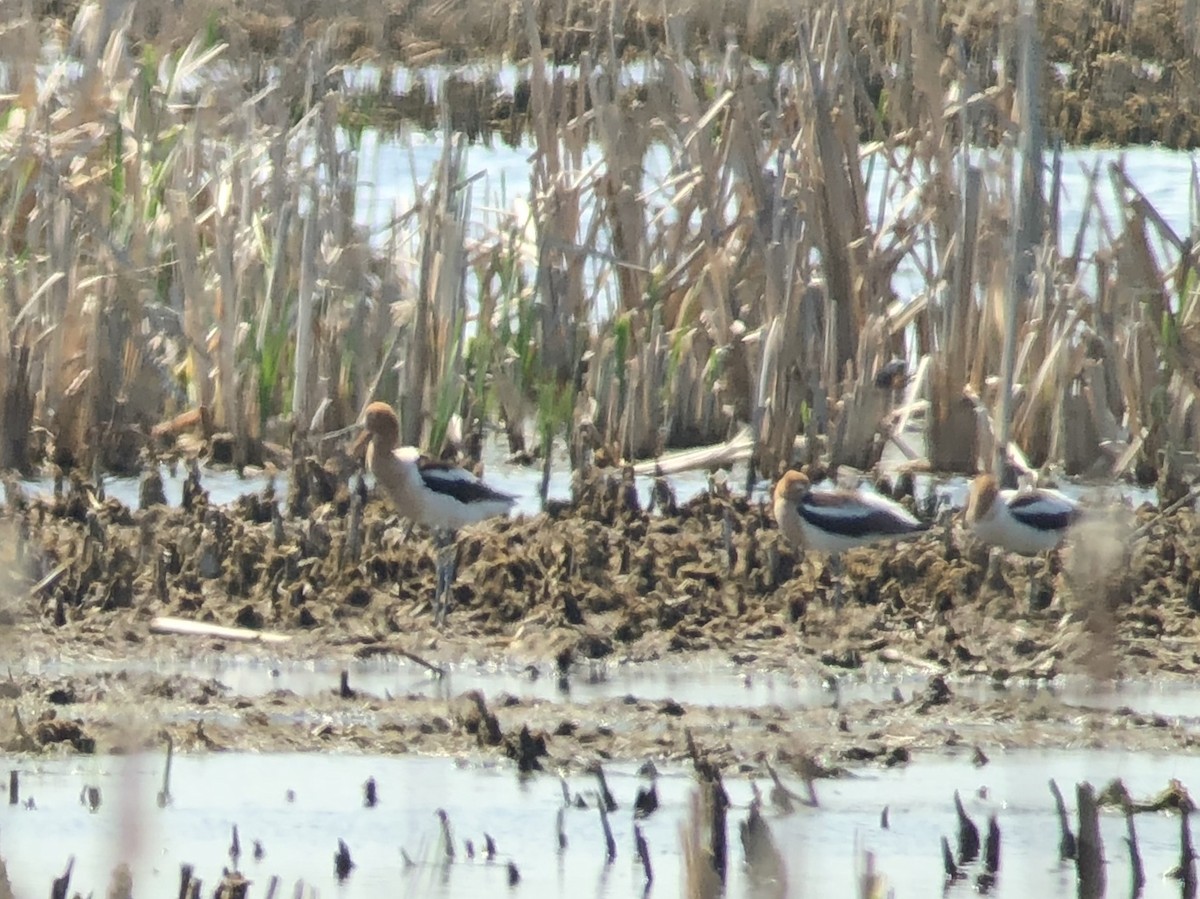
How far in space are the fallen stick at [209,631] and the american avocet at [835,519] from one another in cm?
179

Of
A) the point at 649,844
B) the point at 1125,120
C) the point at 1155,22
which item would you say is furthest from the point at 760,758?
the point at 1155,22

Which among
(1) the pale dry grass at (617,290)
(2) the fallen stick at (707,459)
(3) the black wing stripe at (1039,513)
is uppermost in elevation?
(1) the pale dry grass at (617,290)

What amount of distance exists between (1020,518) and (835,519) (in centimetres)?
66

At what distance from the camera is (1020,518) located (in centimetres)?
841

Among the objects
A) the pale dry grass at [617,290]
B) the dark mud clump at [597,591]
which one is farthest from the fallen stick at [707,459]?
the dark mud clump at [597,591]

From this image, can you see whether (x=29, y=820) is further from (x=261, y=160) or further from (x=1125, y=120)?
(x=1125, y=120)

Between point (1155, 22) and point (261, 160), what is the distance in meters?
15.7

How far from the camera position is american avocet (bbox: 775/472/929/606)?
823 cm

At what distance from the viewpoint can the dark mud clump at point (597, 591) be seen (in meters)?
7.64

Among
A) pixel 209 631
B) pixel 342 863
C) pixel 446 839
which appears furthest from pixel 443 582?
pixel 342 863

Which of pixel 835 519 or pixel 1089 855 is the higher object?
pixel 835 519

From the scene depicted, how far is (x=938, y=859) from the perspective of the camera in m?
5.42

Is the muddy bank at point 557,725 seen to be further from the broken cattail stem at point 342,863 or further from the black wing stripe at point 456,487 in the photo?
the black wing stripe at point 456,487

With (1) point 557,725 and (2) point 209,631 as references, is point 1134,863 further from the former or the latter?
(2) point 209,631
